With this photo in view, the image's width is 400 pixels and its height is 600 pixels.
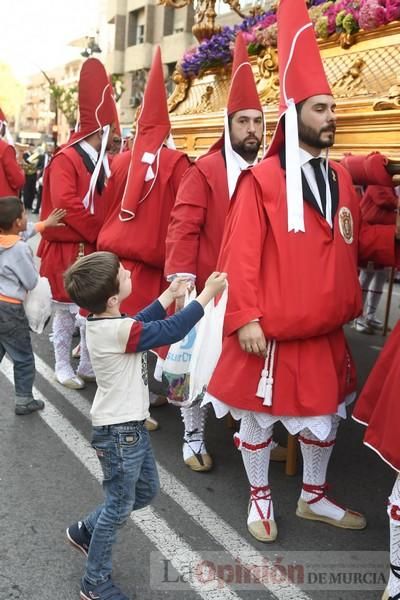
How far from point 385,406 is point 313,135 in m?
1.25

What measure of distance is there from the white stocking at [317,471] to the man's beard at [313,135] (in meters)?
1.28

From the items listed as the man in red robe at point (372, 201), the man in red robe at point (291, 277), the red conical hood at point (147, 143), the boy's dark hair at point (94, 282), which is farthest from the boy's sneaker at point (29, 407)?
the man in red robe at point (372, 201)

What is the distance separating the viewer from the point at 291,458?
3.65 m

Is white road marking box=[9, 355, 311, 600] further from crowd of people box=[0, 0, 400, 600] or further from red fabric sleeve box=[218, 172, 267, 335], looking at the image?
red fabric sleeve box=[218, 172, 267, 335]

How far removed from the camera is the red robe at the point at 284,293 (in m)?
2.76

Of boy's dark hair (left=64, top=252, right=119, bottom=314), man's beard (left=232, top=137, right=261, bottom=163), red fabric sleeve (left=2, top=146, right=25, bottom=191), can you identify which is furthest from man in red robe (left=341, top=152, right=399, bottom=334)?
red fabric sleeve (left=2, top=146, right=25, bottom=191)

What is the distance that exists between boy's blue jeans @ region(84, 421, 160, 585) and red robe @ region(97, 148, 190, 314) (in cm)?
182

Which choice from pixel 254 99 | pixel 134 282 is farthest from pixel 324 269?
pixel 134 282

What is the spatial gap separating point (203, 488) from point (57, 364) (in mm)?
2013

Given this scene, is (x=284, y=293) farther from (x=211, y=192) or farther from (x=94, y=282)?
(x=211, y=192)

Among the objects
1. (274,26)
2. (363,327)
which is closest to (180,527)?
(274,26)

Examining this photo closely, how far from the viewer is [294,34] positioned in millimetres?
2879

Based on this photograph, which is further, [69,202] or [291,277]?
[69,202]

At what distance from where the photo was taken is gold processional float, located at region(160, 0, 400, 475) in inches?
144
